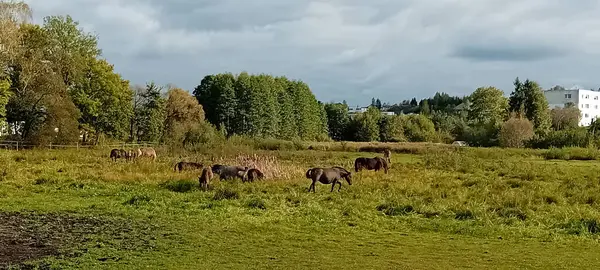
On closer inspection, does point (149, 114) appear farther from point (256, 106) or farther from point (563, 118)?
point (563, 118)

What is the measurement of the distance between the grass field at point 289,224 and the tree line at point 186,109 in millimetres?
30852

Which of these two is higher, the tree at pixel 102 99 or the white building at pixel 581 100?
the white building at pixel 581 100

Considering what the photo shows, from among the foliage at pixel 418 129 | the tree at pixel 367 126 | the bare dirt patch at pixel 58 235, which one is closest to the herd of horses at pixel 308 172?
the bare dirt patch at pixel 58 235

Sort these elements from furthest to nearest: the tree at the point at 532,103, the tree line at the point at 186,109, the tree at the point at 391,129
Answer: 1. the tree at the point at 391,129
2. the tree at the point at 532,103
3. the tree line at the point at 186,109

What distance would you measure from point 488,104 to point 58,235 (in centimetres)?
9890

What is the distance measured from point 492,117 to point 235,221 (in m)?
92.8

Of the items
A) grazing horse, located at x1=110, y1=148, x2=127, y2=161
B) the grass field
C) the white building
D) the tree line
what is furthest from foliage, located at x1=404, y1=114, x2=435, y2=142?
the grass field

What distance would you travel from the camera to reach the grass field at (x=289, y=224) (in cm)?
1132

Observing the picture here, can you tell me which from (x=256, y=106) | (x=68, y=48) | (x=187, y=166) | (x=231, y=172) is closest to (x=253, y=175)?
→ (x=231, y=172)

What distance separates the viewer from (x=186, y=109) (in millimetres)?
86500

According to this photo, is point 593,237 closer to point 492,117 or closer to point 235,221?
point 235,221

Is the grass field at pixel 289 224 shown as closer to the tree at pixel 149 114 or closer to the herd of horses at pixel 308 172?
the herd of horses at pixel 308 172

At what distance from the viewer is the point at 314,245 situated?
12789 millimetres

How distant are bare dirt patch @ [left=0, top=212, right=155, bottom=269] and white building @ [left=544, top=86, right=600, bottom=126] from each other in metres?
150
